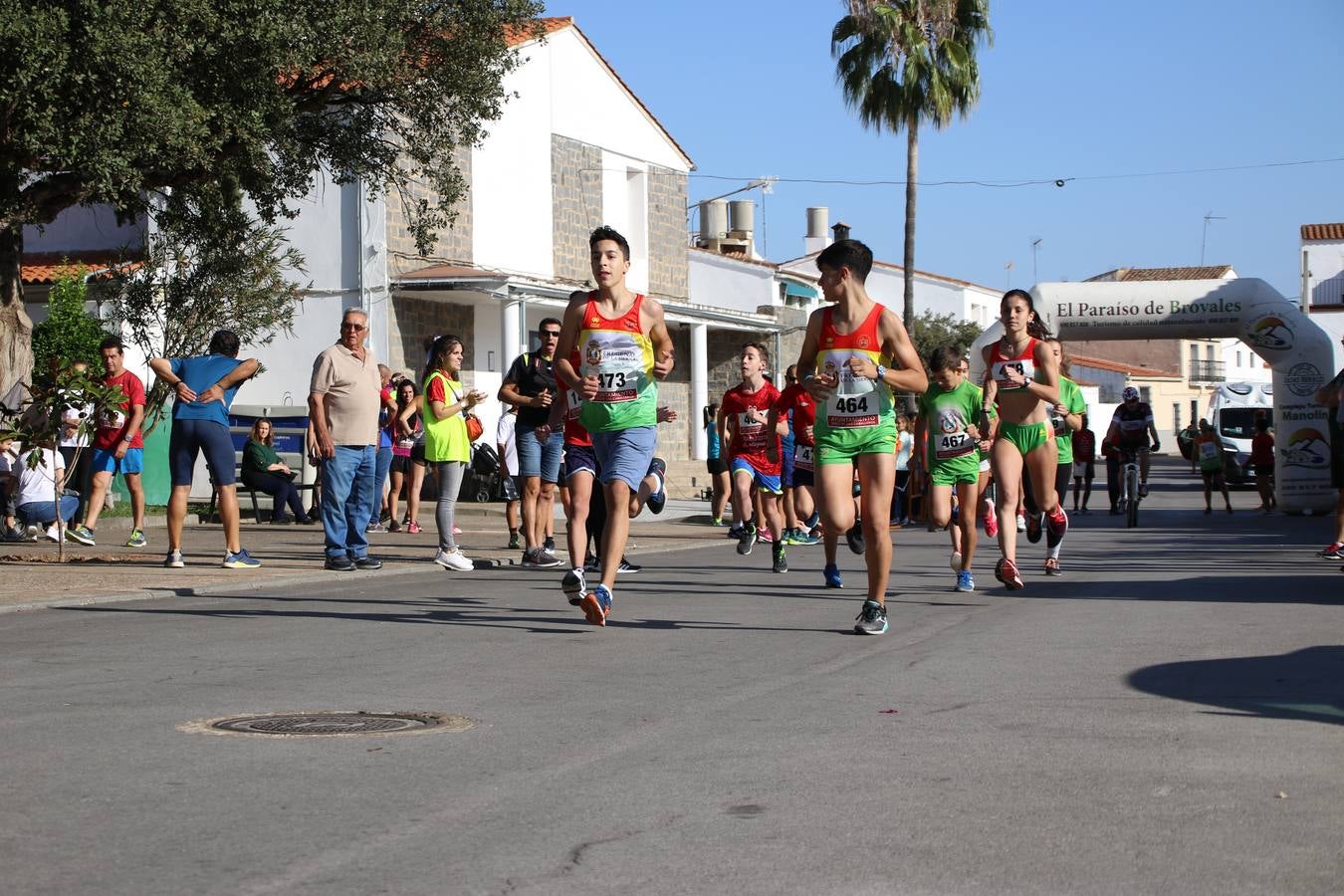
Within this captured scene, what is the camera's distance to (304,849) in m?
4.11

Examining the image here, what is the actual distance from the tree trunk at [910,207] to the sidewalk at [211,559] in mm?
15980

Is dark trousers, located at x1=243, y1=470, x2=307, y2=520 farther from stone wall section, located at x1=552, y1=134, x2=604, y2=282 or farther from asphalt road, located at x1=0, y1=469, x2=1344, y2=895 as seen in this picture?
stone wall section, located at x1=552, y1=134, x2=604, y2=282

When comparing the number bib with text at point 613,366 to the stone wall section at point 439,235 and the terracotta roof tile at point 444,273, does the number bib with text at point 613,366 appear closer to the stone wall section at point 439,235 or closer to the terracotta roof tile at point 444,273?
the stone wall section at point 439,235

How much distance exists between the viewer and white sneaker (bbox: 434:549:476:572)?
13781mm

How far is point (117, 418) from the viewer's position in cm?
1573

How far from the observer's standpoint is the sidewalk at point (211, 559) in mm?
11219

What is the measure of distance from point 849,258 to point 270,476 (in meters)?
13.3

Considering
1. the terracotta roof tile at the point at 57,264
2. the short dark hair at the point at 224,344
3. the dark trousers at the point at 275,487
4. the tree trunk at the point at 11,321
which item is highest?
the terracotta roof tile at the point at 57,264

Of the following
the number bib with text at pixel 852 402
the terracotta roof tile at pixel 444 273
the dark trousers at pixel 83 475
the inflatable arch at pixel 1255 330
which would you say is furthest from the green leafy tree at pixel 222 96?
the terracotta roof tile at pixel 444 273

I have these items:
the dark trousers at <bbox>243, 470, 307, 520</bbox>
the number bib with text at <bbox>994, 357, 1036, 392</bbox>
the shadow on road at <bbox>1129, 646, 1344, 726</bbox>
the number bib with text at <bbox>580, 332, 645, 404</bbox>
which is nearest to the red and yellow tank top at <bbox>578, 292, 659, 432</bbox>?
the number bib with text at <bbox>580, 332, 645, 404</bbox>

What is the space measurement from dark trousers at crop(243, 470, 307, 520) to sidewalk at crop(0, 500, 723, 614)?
17.4 inches

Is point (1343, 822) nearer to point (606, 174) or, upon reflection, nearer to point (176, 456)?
point (176, 456)

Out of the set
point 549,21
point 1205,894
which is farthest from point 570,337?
point 549,21

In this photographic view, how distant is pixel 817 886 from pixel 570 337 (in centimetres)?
582
